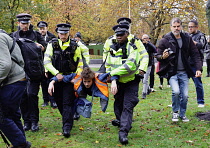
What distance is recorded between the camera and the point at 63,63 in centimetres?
607

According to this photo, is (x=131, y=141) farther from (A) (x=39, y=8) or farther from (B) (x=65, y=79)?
(A) (x=39, y=8)

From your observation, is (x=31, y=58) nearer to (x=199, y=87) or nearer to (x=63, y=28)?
(x=63, y=28)

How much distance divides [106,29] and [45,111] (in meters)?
26.4

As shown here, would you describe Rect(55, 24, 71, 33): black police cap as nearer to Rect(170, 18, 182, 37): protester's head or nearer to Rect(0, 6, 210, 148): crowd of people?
Rect(0, 6, 210, 148): crowd of people

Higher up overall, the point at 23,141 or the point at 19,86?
the point at 19,86

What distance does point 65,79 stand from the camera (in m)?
5.93

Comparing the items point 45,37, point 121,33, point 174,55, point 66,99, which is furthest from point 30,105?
point 174,55

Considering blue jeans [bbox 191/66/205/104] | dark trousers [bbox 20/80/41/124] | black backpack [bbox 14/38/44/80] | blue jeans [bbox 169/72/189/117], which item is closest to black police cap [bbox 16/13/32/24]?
black backpack [bbox 14/38/44/80]

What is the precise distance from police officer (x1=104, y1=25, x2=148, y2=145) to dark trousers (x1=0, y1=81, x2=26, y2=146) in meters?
1.62

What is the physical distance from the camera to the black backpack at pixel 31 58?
540cm

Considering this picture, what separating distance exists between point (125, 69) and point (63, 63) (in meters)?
1.39

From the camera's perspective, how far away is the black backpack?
17.7 feet

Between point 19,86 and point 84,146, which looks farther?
point 84,146

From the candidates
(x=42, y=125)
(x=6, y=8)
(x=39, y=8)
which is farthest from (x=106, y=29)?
(x=42, y=125)
